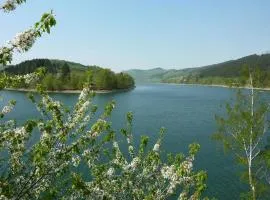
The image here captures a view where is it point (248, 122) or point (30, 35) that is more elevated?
point (30, 35)

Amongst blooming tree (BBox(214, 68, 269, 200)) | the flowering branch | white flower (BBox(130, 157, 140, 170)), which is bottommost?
blooming tree (BBox(214, 68, 269, 200))

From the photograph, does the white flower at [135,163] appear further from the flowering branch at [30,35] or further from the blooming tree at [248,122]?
the blooming tree at [248,122]

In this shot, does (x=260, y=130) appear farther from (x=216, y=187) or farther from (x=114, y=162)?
(x=114, y=162)

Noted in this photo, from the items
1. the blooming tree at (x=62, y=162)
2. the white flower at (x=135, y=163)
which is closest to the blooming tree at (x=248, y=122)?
the blooming tree at (x=62, y=162)

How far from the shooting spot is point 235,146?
3136cm

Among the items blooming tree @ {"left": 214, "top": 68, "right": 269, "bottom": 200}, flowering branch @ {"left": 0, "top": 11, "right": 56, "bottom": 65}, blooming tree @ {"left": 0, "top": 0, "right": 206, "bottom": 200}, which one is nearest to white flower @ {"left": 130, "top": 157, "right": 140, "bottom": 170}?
blooming tree @ {"left": 0, "top": 0, "right": 206, "bottom": 200}

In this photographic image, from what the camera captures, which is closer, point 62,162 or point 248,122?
point 62,162

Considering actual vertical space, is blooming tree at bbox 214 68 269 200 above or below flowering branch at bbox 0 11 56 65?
below

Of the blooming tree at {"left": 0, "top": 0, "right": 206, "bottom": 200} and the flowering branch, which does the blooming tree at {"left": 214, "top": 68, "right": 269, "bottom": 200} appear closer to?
the blooming tree at {"left": 0, "top": 0, "right": 206, "bottom": 200}

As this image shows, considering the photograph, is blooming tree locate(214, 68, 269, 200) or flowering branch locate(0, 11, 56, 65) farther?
blooming tree locate(214, 68, 269, 200)

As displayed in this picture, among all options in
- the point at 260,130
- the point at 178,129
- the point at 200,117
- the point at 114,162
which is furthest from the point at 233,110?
the point at 200,117

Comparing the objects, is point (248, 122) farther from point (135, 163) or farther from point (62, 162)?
point (62, 162)

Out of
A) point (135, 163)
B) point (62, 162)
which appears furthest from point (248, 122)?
point (62, 162)

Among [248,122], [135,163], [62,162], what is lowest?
[248,122]
